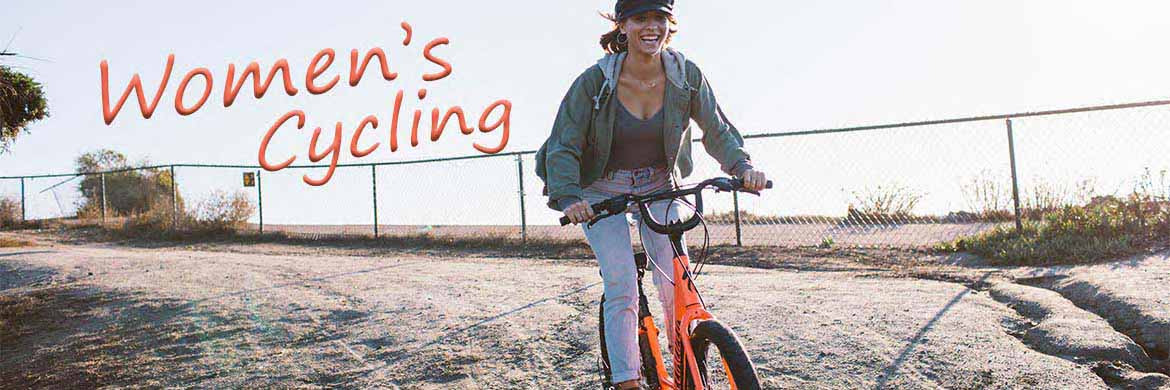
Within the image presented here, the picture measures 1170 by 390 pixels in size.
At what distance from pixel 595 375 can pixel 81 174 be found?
69.0 feet

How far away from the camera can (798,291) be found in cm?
676

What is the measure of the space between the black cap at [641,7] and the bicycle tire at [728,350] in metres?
1.22

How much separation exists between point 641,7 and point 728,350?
4.47 ft

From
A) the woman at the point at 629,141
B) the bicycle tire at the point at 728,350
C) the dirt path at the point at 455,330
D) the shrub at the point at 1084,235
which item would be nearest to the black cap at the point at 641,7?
the woman at the point at 629,141

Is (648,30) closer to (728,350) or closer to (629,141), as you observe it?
(629,141)

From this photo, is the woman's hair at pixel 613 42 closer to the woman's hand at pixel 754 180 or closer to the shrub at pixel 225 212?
the woman's hand at pixel 754 180

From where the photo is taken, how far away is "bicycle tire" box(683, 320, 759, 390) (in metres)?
2.81

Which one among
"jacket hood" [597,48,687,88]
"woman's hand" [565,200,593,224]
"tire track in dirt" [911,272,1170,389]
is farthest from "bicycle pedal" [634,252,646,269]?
"tire track in dirt" [911,272,1170,389]

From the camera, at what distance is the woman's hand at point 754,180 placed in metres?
3.32

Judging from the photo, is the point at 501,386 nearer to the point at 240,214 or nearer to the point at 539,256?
the point at 539,256

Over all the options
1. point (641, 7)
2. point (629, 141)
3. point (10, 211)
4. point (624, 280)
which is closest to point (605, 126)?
point (629, 141)

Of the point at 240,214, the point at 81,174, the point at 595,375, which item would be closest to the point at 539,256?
the point at 595,375

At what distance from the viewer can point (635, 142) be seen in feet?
12.1

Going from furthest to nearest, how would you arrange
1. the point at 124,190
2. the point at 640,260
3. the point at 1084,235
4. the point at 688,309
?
the point at 124,190
the point at 1084,235
the point at 640,260
the point at 688,309
